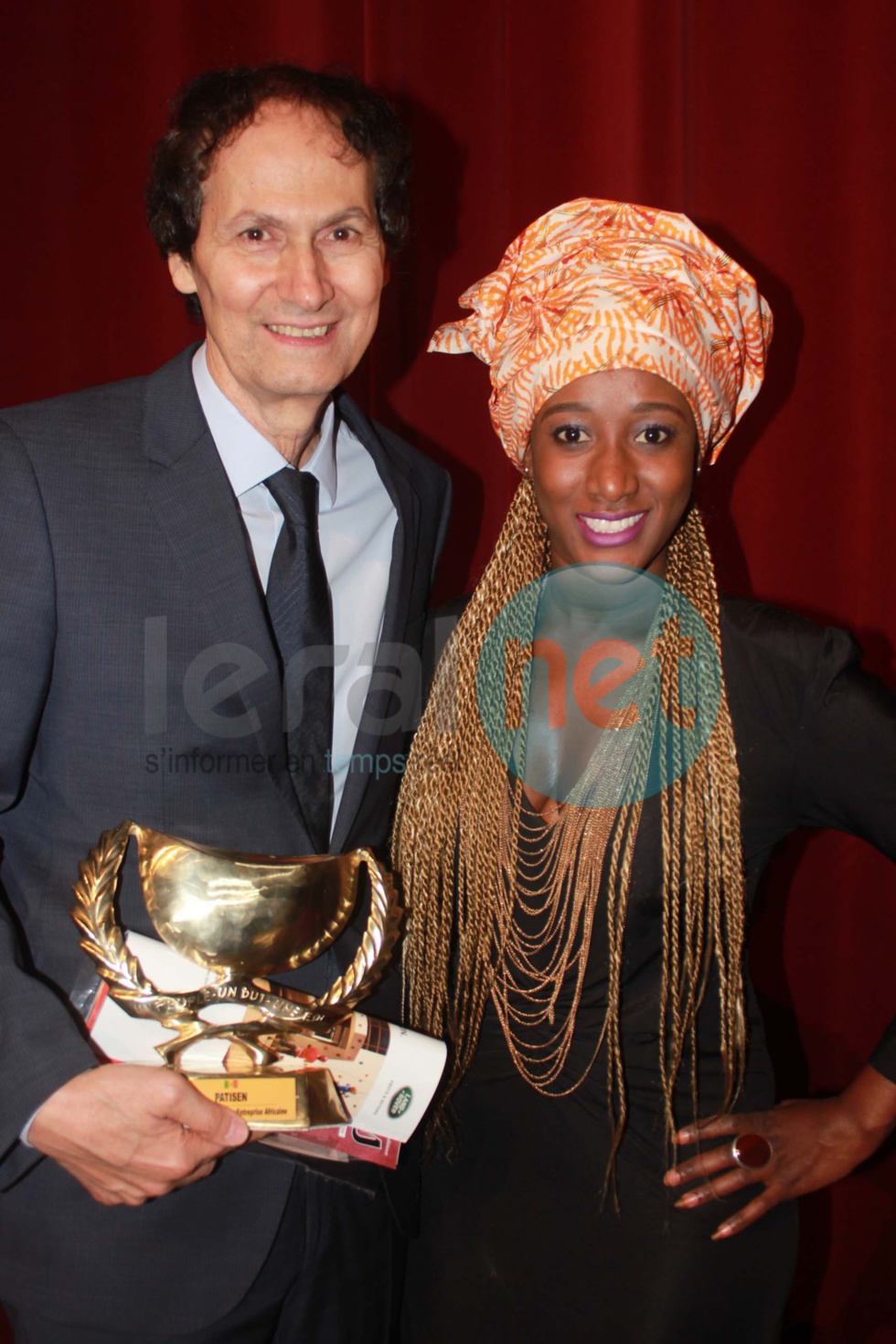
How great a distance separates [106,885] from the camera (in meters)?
1.05

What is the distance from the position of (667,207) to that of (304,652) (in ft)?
3.37

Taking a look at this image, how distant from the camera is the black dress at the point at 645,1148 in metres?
1.22

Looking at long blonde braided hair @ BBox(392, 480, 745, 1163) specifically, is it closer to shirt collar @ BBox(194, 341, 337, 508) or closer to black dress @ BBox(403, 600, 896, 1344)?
black dress @ BBox(403, 600, 896, 1344)

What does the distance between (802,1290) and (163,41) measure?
2.51 m

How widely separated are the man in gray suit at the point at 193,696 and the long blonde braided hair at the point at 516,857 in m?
0.13

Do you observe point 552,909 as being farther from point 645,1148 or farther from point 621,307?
point 621,307

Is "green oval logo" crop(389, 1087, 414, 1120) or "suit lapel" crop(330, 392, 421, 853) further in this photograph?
"suit lapel" crop(330, 392, 421, 853)

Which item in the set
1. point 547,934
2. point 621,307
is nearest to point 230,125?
point 621,307

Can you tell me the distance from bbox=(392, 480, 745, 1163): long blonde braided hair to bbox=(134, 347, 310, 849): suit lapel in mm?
257

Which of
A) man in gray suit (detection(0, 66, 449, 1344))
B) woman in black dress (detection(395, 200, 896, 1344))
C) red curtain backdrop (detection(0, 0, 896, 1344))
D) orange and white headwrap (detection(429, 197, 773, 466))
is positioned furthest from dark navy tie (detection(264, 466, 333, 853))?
red curtain backdrop (detection(0, 0, 896, 1344))

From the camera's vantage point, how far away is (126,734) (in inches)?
43.9

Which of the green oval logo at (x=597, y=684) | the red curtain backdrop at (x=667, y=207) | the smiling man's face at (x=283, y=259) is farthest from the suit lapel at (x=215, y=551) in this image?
the red curtain backdrop at (x=667, y=207)

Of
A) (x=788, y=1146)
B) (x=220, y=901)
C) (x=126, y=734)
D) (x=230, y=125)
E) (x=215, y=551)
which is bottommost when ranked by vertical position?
(x=788, y=1146)

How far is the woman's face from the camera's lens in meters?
1.27
